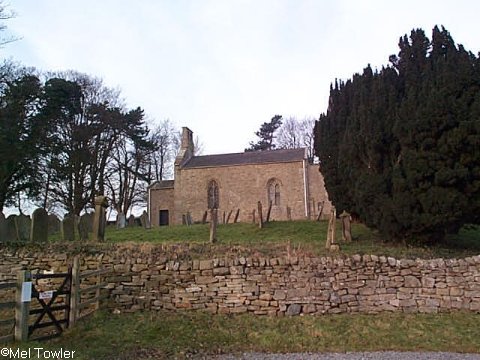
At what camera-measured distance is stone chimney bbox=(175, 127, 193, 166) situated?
122 feet

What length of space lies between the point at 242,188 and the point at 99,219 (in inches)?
835

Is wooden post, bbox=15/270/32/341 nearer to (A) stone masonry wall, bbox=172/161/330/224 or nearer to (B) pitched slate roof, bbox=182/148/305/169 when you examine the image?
(A) stone masonry wall, bbox=172/161/330/224

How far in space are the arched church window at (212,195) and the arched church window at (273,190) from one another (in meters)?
4.57

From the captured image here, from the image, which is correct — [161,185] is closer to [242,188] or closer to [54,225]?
[242,188]

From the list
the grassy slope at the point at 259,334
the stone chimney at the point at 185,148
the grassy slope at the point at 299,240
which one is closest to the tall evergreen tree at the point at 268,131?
the stone chimney at the point at 185,148

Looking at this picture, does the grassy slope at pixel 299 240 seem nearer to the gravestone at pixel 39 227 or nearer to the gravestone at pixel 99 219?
the gravestone at pixel 99 219

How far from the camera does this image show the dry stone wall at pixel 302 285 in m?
9.63

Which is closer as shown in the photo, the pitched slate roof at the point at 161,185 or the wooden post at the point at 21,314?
the wooden post at the point at 21,314

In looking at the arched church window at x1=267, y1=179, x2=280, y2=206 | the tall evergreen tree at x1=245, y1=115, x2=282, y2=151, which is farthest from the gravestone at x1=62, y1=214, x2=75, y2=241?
the tall evergreen tree at x1=245, y1=115, x2=282, y2=151

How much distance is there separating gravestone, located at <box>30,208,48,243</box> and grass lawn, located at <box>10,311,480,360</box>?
4742 millimetres

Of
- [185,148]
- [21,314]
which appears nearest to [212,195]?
[185,148]

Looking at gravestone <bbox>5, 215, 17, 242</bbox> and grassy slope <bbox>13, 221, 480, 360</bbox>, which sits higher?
gravestone <bbox>5, 215, 17, 242</bbox>

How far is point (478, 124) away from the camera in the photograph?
11.1 meters

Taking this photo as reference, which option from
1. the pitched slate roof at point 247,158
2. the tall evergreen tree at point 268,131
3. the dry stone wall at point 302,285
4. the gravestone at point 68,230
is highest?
the tall evergreen tree at point 268,131
